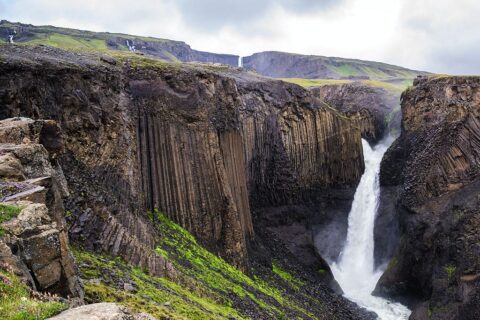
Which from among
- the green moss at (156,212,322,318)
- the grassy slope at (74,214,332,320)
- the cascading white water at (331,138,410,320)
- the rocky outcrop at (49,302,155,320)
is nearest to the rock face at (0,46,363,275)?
the green moss at (156,212,322,318)

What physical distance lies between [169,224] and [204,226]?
3.15 m

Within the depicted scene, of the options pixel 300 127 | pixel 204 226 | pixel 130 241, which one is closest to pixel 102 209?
pixel 130 241

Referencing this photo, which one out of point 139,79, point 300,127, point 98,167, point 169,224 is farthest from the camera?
point 300,127

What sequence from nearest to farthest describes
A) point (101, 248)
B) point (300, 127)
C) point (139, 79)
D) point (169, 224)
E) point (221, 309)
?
1. point (101, 248)
2. point (221, 309)
3. point (169, 224)
4. point (139, 79)
5. point (300, 127)

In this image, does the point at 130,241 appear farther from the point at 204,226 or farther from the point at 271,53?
the point at 271,53

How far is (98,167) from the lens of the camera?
22.2 meters

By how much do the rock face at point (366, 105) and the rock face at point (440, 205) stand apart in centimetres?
2074

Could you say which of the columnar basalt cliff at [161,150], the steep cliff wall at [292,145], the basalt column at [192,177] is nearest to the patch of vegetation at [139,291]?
the columnar basalt cliff at [161,150]

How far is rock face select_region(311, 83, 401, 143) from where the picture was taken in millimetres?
69625

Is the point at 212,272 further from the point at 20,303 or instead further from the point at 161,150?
the point at 20,303

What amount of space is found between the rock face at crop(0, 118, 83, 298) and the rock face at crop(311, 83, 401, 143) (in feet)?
187

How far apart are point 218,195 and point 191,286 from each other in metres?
10.8

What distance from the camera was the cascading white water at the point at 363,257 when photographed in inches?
1538

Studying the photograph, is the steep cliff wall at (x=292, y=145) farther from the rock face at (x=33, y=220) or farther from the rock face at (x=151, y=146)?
the rock face at (x=33, y=220)
